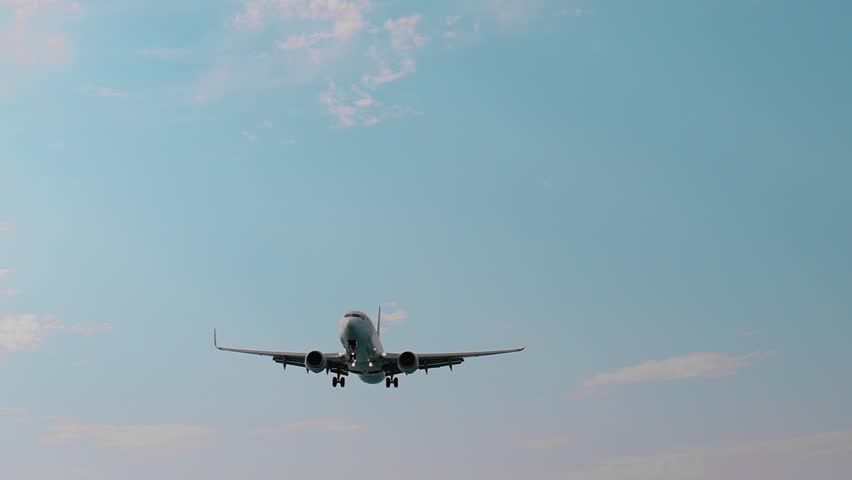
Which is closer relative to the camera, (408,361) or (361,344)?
(361,344)

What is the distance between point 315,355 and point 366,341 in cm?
449

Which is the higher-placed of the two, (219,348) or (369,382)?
(219,348)

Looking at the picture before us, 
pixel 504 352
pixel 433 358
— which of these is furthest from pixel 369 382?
pixel 504 352

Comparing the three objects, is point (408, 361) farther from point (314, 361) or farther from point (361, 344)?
point (314, 361)

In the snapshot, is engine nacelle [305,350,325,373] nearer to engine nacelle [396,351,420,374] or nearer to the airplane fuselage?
the airplane fuselage

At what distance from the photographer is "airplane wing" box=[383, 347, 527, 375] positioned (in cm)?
8194

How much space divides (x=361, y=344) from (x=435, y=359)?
383 inches

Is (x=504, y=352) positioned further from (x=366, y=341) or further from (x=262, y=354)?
(x=262, y=354)

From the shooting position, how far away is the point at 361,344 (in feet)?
254

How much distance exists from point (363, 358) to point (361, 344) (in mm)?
2163

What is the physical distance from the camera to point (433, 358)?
8469 centimetres

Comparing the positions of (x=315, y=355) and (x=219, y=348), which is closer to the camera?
(x=315, y=355)

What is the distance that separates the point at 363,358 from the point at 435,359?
8.19 meters

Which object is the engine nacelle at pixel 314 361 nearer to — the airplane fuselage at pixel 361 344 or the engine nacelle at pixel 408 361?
the airplane fuselage at pixel 361 344
